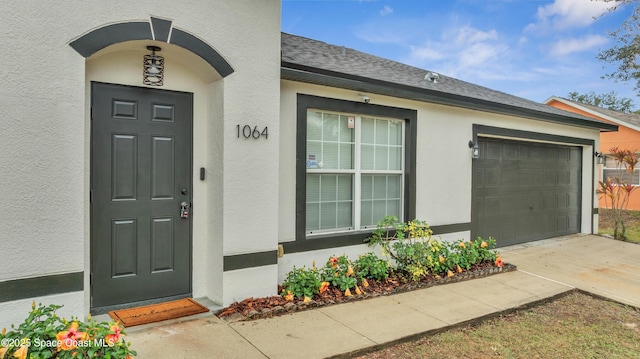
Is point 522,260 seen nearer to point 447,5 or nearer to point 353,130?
point 353,130

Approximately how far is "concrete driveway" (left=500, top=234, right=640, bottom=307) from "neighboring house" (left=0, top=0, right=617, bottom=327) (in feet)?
5.44

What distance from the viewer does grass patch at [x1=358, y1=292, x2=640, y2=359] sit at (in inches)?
143

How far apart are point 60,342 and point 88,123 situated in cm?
208

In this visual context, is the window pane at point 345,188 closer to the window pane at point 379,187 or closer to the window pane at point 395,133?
the window pane at point 379,187

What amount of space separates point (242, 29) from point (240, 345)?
3166 millimetres

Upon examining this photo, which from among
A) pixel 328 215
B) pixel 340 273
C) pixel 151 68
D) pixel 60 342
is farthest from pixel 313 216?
pixel 60 342

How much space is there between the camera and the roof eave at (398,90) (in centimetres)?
483

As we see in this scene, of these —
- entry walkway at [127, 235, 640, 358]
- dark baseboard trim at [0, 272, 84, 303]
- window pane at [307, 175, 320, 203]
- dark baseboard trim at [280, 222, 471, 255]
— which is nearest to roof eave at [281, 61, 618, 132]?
window pane at [307, 175, 320, 203]

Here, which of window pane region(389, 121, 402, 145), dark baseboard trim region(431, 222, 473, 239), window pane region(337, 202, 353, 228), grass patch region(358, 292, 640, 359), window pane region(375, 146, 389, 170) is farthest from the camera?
dark baseboard trim region(431, 222, 473, 239)

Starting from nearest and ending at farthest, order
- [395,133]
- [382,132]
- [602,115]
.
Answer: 1. [382,132]
2. [395,133]
3. [602,115]

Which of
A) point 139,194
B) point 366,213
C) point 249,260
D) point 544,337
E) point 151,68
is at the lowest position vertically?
point 544,337

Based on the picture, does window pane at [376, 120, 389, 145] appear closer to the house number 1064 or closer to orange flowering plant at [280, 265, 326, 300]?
the house number 1064

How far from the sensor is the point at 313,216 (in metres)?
5.35

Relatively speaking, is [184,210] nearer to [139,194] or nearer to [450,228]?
[139,194]
